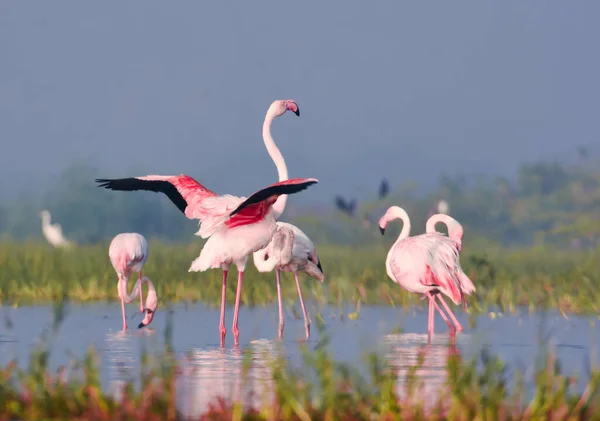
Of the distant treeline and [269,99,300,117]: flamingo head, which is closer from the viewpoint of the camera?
[269,99,300,117]: flamingo head

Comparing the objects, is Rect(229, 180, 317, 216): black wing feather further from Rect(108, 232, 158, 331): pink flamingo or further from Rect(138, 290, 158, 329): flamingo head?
Rect(108, 232, 158, 331): pink flamingo

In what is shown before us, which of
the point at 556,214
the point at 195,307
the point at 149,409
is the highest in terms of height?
the point at 556,214

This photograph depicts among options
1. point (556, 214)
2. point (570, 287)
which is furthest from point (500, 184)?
point (570, 287)

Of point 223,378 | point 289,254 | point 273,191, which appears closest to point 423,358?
point 223,378

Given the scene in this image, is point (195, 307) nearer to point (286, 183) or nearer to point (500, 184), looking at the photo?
point (286, 183)

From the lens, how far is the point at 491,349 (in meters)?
10.2

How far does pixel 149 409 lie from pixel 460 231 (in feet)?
22.8

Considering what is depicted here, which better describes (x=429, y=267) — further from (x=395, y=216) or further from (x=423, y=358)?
(x=423, y=358)

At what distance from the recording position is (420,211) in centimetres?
3806

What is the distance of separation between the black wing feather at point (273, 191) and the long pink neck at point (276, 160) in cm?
100

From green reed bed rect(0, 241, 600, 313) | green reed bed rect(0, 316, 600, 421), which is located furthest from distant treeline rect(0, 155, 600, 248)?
green reed bed rect(0, 316, 600, 421)

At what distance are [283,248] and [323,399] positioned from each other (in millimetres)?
5935

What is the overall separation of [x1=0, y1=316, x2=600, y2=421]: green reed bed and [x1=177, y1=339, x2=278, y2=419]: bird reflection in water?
6.1 inches

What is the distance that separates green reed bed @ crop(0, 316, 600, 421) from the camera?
6.17 m
